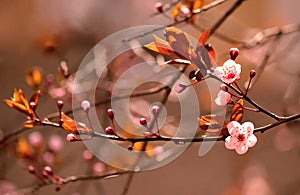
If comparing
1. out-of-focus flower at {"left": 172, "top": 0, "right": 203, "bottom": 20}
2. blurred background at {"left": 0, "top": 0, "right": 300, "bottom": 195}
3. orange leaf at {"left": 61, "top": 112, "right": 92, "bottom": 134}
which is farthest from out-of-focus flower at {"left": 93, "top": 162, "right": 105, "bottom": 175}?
orange leaf at {"left": 61, "top": 112, "right": 92, "bottom": 134}

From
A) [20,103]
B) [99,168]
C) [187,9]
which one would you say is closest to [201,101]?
[99,168]

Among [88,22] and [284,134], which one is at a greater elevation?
[88,22]

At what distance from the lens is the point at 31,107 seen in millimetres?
652

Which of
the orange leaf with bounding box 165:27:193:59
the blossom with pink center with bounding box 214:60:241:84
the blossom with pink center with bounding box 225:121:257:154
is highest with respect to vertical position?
the orange leaf with bounding box 165:27:193:59

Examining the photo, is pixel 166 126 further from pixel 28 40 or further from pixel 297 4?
pixel 28 40

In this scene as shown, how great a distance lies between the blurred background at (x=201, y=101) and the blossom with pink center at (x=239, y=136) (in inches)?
29.9

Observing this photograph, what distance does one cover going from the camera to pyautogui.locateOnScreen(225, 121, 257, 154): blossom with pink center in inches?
22.3

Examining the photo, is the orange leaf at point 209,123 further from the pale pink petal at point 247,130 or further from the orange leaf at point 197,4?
the orange leaf at point 197,4

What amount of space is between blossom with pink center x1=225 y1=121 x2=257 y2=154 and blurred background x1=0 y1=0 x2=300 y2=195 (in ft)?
2.49

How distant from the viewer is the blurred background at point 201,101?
1.81 metres

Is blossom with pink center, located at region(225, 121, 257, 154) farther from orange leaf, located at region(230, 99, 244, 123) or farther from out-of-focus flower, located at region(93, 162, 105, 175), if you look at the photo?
out-of-focus flower, located at region(93, 162, 105, 175)

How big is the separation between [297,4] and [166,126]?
1773 mm

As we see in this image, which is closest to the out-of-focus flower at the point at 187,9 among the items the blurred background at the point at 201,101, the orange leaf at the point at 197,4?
the orange leaf at the point at 197,4

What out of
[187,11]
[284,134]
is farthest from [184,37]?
[284,134]
